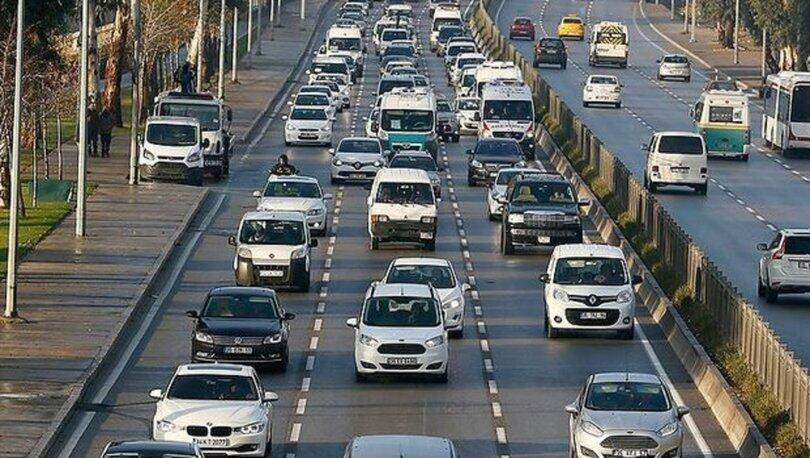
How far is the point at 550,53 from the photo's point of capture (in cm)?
12062

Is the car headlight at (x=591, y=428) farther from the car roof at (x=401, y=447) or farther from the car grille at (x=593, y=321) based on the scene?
the car grille at (x=593, y=321)

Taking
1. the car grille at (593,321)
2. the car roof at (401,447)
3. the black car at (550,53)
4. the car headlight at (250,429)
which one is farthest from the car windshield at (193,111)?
the black car at (550,53)

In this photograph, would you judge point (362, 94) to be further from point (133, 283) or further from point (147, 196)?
point (133, 283)

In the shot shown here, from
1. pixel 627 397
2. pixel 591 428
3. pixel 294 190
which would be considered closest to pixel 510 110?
pixel 294 190

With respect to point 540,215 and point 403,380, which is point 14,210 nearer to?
point 403,380

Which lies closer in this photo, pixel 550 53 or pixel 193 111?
pixel 193 111

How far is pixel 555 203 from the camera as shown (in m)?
54.4

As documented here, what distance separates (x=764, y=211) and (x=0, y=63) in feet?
72.0

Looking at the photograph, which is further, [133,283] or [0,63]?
[0,63]

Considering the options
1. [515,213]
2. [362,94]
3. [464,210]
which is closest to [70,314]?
[515,213]

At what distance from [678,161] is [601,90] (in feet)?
104

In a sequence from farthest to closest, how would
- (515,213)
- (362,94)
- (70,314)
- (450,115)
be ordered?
(362,94) → (450,115) → (515,213) → (70,314)

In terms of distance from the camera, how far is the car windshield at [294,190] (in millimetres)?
57031

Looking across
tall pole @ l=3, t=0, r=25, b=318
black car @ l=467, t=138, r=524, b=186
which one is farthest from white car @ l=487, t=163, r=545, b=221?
tall pole @ l=3, t=0, r=25, b=318
